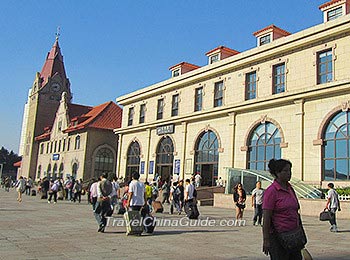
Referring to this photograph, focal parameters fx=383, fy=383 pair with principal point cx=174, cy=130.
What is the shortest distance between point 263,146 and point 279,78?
15.8 ft

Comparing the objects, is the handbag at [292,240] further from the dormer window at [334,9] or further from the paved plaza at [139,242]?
the dormer window at [334,9]

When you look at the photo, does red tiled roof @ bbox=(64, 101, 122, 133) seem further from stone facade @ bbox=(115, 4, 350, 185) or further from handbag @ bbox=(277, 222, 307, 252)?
handbag @ bbox=(277, 222, 307, 252)

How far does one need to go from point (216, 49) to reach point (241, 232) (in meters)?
22.6

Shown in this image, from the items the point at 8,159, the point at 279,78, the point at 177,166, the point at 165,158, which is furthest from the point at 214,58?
the point at 8,159

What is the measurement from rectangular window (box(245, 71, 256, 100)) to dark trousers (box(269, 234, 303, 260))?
79.3 feet

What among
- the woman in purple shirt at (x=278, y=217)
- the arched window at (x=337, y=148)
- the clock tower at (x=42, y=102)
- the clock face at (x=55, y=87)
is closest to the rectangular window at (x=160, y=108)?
the arched window at (x=337, y=148)


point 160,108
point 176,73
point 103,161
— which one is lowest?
point 103,161

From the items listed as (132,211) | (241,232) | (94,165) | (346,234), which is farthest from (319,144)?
(94,165)

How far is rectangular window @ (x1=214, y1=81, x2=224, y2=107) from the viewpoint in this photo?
30.8 m

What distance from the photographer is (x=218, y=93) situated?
31.1 m

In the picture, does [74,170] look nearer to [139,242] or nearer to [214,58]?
[214,58]

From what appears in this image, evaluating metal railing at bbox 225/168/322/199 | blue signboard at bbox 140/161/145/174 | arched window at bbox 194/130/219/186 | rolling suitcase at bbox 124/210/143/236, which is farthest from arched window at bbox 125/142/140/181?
rolling suitcase at bbox 124/210/143/236

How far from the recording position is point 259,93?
27359 mm

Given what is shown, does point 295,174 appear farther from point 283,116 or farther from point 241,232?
point 241,232
